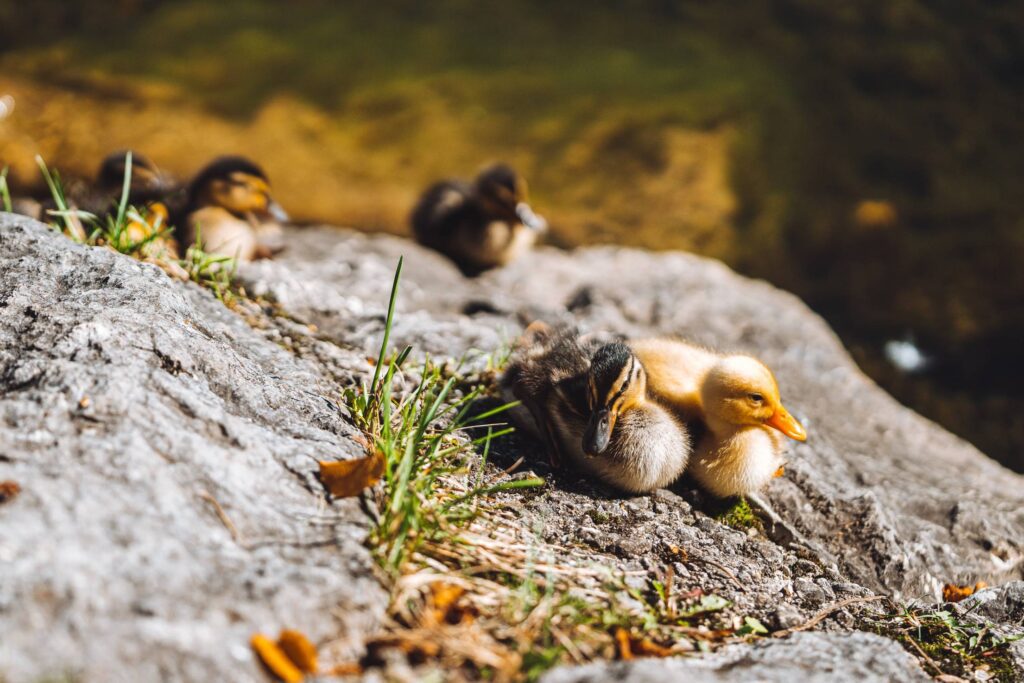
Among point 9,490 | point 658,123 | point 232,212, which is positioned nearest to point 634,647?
point 9,490

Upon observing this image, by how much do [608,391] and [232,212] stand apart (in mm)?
2997

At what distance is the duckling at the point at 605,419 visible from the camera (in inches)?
113

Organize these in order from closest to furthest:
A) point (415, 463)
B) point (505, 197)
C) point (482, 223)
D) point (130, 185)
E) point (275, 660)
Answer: point (275, 660), point (415, 463), point (130, 185), point (482, 223), point (505, 197)

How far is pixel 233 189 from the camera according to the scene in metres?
4.95

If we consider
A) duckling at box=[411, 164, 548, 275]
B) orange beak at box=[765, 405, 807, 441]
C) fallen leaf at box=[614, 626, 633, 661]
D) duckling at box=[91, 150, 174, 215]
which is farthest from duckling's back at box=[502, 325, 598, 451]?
duckling at box=[411, 164, 548, 275]

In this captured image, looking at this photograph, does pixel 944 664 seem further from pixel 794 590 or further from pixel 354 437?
pixel 354 437

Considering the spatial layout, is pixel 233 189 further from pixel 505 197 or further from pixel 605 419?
pixel 605 419

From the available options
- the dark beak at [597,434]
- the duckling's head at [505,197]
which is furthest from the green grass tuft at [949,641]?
the duckling's head at [505,197]

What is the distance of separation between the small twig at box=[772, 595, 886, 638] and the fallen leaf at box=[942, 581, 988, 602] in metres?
0.46

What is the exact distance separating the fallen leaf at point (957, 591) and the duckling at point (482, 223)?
13.5 feet

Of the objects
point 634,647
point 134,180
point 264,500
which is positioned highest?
point 134,180

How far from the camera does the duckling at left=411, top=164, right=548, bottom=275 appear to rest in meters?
6.53

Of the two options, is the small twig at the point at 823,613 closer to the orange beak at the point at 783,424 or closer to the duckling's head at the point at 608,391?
the orange beak at the point at 783,424

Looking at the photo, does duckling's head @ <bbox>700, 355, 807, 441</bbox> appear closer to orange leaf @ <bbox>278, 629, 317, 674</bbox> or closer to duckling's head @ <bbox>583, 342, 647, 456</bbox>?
duckling's head @ <bbox>583, 342, 647, 456</bbox>
